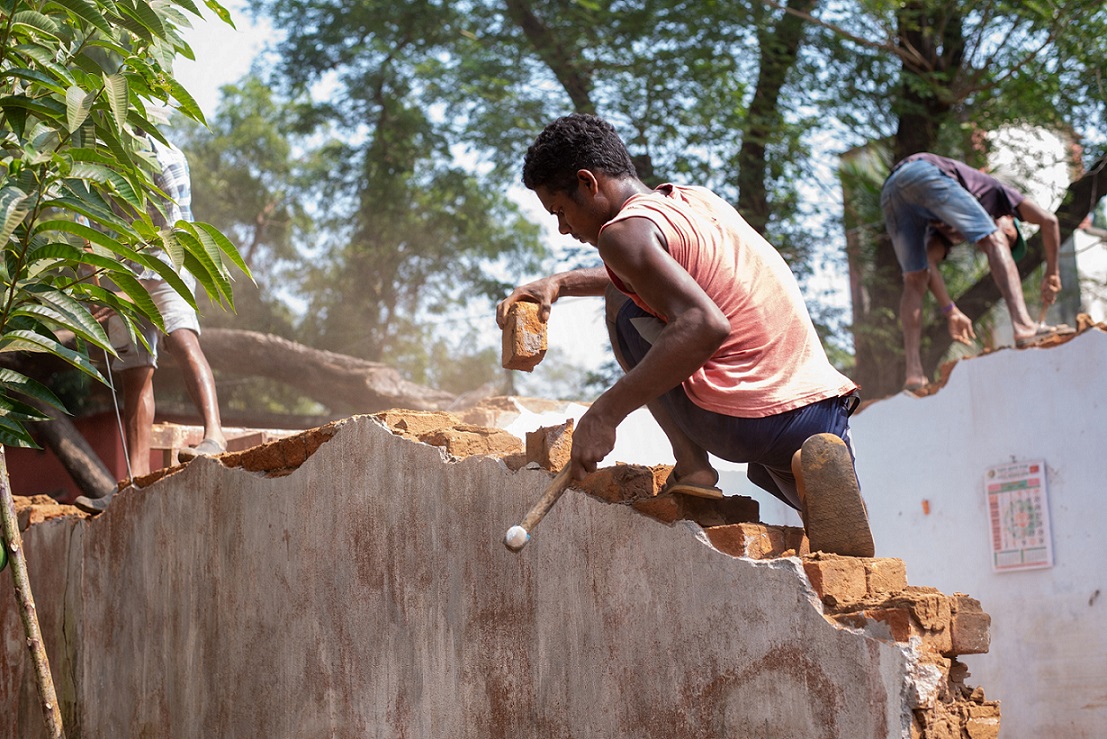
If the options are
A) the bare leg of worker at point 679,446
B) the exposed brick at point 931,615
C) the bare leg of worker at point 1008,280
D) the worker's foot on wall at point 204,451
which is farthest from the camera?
the bare leg of worker at point 1008,280

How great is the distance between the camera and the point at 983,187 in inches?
241

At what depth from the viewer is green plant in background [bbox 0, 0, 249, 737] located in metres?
3.02

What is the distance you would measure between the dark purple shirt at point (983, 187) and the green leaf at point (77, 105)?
443cm

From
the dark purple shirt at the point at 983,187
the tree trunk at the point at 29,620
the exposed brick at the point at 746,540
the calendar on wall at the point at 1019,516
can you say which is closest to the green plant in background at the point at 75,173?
the tree trunk at the point at 29,620

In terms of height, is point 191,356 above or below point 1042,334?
below

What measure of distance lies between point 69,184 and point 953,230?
15.2ft

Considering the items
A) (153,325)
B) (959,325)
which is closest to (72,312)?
(153,325)

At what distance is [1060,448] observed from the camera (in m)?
5.09

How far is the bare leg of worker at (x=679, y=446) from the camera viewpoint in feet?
9.02

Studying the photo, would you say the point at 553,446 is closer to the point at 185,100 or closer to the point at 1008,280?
the point at 185,100

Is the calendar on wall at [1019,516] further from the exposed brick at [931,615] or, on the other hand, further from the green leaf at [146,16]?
the green leaf at [146,16]

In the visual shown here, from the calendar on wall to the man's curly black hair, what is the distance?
3213mm

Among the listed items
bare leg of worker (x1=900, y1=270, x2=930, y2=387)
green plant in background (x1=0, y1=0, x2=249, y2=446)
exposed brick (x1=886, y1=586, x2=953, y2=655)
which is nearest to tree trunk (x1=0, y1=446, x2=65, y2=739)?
green plant in background (x1=0, y1=0, x2=249, y2=446)

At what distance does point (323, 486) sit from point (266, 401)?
548 inches
